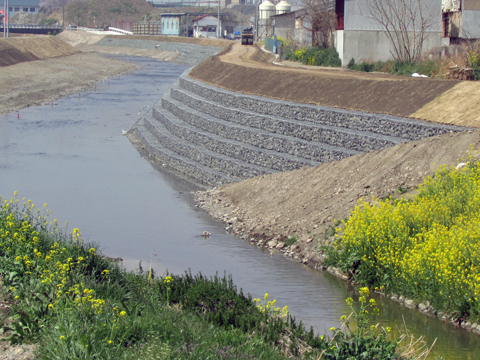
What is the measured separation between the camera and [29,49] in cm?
6906

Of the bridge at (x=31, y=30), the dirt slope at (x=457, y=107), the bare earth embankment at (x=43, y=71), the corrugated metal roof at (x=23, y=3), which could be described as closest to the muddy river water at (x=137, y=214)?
the bare earth embankment at (x=43, y=71)

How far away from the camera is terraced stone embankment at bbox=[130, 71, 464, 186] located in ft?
66.1

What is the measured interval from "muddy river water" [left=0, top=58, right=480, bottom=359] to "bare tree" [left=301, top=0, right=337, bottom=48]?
1416cm

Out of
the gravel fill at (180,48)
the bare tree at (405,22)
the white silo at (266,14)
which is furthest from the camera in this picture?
the gravel fill at (180,48)

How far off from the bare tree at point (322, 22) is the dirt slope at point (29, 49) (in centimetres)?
3065

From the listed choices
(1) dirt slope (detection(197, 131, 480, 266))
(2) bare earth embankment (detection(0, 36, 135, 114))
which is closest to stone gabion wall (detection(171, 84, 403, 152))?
(1) dirt slope (detection(197, 131, 480, 266))

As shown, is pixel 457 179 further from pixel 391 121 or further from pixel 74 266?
pixel 74 266

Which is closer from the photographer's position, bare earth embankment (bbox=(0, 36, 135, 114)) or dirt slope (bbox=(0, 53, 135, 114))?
dirt slope (bbox=(0, 53, 135, 114))

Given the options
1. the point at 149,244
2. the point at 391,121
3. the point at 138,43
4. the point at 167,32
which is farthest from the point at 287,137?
the point at 167,32

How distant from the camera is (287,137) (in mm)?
23125

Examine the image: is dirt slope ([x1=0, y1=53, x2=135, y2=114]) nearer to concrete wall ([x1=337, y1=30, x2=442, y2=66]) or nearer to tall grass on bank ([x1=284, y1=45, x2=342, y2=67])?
tall grass on bank ([x1=284, y1=45, x2=342, y2=67])

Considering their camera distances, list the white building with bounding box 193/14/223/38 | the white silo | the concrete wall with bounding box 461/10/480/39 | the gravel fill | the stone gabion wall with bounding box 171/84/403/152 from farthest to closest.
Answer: the white building with bounding box 193/14/223/38
the gravel fill
the white silo
the concrete wall with bounding box 461/10/480/39
the stone gabion wall with bounding box 171/84/403/152

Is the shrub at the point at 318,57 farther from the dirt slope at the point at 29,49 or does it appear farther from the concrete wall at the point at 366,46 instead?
the dirt slope at the point at 29,49

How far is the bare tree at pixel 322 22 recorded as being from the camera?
41.7 m
